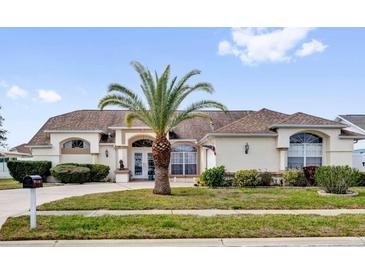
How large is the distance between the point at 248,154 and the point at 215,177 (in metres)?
3.30

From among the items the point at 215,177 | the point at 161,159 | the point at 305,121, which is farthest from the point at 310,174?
the point at 161,159

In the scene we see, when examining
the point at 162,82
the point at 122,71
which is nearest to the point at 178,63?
the point at 162,82

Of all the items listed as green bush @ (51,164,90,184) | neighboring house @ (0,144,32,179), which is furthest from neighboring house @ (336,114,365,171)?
neighboring house @ (0,144,32,179)

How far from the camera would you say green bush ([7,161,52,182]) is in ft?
79.2

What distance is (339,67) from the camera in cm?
1781

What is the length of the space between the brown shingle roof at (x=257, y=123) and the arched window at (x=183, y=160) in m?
5.43

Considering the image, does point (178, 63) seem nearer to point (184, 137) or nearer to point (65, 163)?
point (184, 137)

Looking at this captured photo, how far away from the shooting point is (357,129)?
29281mm

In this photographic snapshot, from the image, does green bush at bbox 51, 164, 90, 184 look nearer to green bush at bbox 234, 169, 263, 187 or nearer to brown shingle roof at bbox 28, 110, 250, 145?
brown shingle roof at bbox 28, 110, 250, 145

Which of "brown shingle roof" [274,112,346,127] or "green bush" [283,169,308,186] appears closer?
"green bush" [283,169,308,186]

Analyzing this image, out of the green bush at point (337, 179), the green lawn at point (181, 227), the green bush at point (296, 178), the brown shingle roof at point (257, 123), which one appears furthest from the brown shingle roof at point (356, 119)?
the green lawn at point (181, 227)

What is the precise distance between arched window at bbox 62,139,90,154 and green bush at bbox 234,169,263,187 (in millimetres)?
12580

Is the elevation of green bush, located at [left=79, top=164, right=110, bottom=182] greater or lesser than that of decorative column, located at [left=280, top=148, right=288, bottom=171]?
lesser

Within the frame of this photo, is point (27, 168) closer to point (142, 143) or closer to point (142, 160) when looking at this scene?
point (142, 160)
